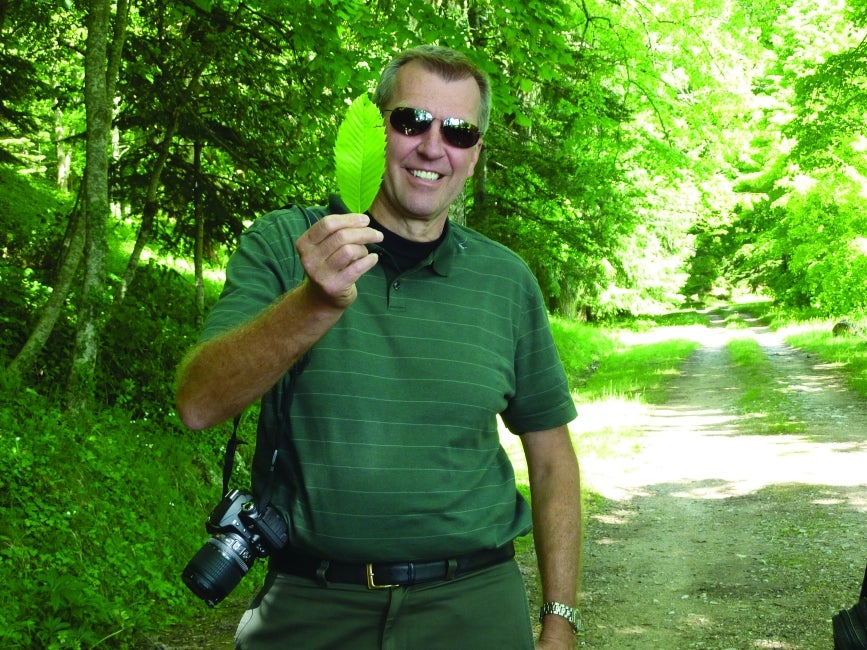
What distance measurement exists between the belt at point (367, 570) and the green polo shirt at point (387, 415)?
1.3 inches

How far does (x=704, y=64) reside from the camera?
16.2 meters

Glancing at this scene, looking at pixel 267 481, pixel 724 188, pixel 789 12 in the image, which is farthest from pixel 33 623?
pixel 724 188

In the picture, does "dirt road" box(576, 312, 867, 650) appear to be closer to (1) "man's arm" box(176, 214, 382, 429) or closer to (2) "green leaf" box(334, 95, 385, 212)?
(1) "man's arm" box(176, 214, 382, 429)

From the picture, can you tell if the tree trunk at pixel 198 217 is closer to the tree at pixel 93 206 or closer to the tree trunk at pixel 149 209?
the tree trunk at pixel 149 209

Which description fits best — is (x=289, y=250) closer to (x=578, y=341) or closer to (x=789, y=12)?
(x=789, y=12)

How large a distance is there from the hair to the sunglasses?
116 millimetres

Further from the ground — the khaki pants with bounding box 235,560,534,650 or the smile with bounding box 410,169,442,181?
the smile with bounding box 410,169,442,181

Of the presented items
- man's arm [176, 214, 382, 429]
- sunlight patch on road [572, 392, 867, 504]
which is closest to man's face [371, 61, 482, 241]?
man's arm [176, 214, 382, 429]

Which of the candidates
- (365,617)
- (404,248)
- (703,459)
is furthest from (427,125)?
(703,459)

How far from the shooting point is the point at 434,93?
224cm

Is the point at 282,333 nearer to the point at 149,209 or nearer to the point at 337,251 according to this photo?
the point at 337,251

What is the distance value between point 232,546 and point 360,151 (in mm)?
1201

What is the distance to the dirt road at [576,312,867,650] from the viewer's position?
5.84 metres

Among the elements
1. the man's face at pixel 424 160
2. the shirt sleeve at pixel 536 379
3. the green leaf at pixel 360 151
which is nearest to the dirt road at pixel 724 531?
the shirt sleeve at pixel 536 379
